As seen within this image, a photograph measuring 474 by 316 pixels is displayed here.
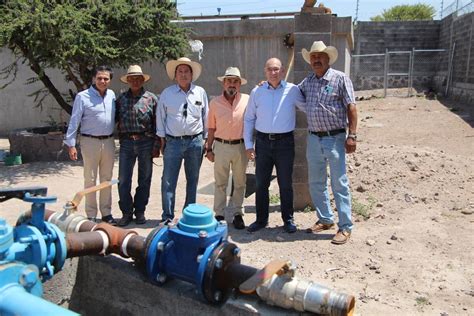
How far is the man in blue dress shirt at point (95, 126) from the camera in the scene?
5361mm

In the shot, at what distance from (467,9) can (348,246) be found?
18.1m

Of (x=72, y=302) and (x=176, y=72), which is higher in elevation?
(x=176, y=72)

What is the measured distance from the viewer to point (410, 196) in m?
6.35

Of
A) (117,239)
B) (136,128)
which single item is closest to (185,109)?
(136,128)

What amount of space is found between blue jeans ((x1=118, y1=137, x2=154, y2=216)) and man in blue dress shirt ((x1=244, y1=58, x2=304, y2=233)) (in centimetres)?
117

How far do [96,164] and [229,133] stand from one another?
5.13ft

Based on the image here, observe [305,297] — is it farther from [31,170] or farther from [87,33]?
[31,170]

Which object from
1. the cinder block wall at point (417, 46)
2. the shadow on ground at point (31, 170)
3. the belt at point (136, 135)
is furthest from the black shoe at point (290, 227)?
the cinder block wall at point (417, 46)

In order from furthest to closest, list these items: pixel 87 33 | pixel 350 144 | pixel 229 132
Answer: pixel 87 33, pixel 229 132, pixel 350 144

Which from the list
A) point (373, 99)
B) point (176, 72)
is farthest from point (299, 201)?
A: point (373, 99)

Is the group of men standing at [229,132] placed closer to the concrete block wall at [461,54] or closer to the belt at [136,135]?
the belt at [136,135]

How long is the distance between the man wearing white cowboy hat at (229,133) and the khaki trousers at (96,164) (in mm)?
1134

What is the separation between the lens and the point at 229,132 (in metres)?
5.26

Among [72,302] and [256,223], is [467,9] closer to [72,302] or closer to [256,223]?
[256,223]
